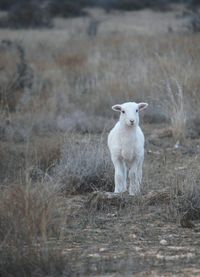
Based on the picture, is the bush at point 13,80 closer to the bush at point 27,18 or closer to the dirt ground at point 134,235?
the dirt ground at point 134,235

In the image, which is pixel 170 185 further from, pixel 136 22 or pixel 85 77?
pixel 136 22

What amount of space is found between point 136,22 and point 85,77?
19.5m

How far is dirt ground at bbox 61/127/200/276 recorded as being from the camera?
6.68 metres

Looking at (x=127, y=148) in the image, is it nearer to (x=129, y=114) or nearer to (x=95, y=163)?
(x=129, y=114)

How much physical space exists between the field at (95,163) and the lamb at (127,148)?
0.90ft

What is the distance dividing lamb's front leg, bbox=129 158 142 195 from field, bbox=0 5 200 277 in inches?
6.0

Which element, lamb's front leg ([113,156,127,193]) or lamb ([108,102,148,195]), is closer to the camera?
lamb ([108,102,148,195])

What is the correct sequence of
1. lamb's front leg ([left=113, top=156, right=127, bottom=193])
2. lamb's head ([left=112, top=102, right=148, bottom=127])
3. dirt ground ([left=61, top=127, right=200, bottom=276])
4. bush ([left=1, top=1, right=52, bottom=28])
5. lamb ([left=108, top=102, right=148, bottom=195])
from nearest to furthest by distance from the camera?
dirt ground ([left=61, top=127, right=200, bottom=276]) < lamb's head ([left=112, top=102, right=148, bottom=127]) < lamb ([left=108, top=102, right=148, bottom=195]) < lamb's front leg ([left=113, top=156, right=127, bottom=193]) < bush ([left=1, top=1, right=52, bottom=28])

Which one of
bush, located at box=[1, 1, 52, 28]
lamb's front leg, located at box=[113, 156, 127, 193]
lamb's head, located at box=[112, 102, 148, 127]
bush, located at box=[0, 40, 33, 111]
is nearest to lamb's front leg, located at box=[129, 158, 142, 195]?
lamb's front leg, located at box=[113, 156, 127, 193]

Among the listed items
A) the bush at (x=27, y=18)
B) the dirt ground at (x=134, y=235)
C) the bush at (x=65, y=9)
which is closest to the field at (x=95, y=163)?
the dirt ground at (x=134, y=235)

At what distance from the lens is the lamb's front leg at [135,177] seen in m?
9.55

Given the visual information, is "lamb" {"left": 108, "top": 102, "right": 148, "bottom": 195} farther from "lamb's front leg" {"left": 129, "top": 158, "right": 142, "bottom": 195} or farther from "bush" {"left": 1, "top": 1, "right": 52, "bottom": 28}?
"bush" {"left": 1, "top": 1, "right": 52, "bottom": 28}

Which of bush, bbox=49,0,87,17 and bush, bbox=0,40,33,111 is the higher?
bush, bbox=49,0,87,17

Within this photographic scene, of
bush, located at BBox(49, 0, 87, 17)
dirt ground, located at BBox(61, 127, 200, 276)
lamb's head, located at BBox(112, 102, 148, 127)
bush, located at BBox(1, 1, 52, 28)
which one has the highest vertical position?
bush, located at BBox(49, 0, 87, 17)
